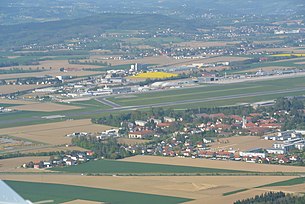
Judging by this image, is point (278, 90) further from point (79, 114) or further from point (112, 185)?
point (112, 185)

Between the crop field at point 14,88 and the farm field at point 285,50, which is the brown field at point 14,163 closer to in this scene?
the crop field at point 14,88

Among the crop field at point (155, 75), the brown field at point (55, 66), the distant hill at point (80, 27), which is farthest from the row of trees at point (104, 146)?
the distant hill at point (80, 27)

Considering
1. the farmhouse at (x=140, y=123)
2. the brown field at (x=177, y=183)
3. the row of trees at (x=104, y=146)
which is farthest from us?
the farmhouse at (x=140, y=123)

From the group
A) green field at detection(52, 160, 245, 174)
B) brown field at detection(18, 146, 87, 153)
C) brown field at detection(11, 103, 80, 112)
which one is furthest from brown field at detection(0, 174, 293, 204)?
brown field at detection(11, 103, 80, 112)

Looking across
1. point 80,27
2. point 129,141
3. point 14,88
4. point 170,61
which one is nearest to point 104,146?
point 129,141

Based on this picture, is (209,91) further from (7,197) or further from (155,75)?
(7,197)

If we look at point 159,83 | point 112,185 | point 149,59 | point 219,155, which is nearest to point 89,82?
point 159,83
